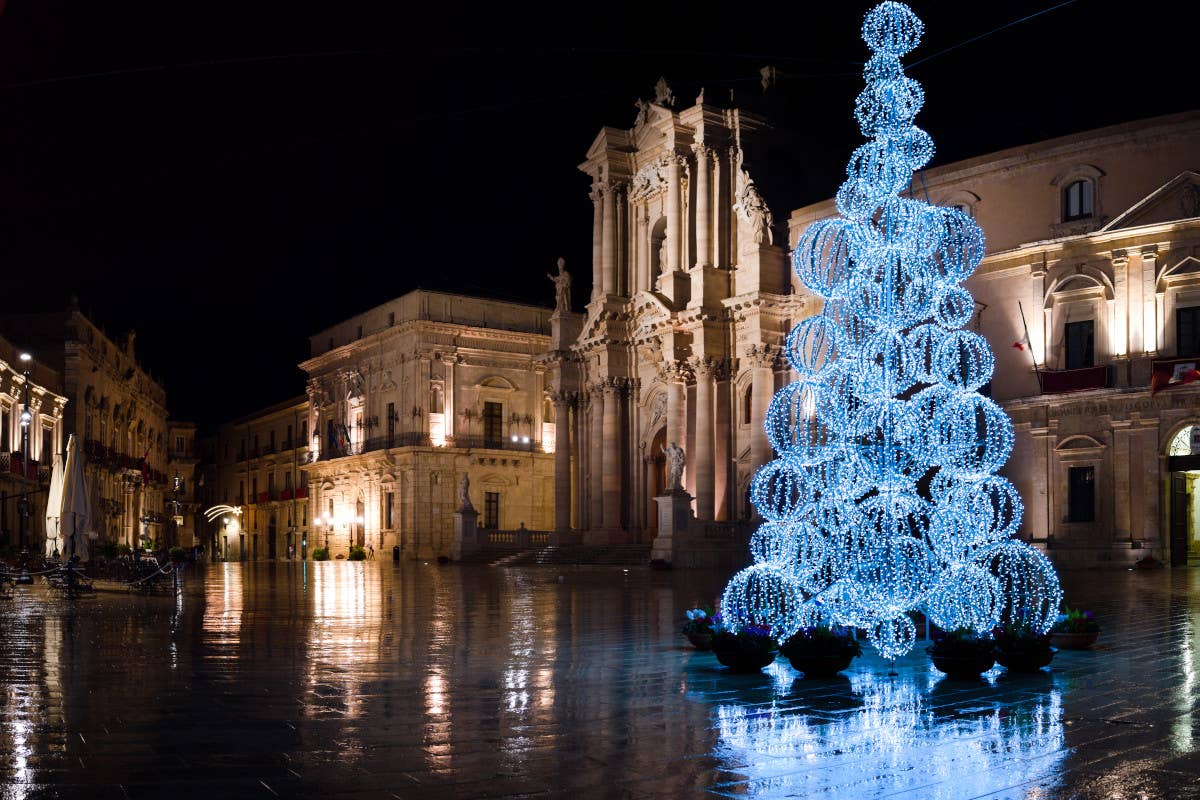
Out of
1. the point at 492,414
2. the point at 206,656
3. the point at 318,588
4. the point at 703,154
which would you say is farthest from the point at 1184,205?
the point at 492,414

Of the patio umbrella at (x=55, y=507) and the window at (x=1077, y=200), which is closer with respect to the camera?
the patio umbrella at (x=55, y=507)

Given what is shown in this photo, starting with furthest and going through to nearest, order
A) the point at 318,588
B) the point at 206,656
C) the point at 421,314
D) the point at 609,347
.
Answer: the point at 421,314, the point at 609,347, the point at 318,588, the point at 206,656

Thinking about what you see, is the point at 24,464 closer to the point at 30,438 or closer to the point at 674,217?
the point at 30,438

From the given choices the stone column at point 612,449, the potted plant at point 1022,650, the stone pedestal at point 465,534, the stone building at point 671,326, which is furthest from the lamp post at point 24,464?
the potted plant at point 1022,650

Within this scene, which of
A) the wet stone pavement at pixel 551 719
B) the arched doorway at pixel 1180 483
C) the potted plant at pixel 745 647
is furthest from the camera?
the arched doorway at pixel 1180 483

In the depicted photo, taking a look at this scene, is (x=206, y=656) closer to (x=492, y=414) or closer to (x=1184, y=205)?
(x=1184, y=205)

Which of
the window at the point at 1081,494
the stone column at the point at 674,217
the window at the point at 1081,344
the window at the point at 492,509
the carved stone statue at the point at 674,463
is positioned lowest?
the window at the point at 492,509

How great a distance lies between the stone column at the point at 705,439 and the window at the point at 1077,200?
11661 mm

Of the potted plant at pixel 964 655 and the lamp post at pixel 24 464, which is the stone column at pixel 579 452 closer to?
the lamp post at pixel 24 464

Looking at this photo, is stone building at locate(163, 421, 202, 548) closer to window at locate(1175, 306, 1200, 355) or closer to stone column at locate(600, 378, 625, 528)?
stone column at locate(600, 378, 625, 528)

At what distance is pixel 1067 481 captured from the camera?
3362 centimetres

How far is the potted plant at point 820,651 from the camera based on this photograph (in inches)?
401

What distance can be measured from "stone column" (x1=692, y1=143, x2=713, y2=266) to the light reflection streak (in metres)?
32.1

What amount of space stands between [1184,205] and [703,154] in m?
15.1
